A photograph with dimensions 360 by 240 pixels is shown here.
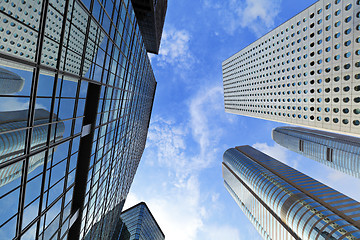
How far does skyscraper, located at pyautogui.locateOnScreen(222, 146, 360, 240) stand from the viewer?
169 ft

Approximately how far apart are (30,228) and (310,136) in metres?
168

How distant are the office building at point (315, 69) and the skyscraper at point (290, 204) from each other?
38.4 meters

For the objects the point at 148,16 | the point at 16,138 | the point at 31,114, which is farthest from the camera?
the point at 148,16

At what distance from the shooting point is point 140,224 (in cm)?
5866

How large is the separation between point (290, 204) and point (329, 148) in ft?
272

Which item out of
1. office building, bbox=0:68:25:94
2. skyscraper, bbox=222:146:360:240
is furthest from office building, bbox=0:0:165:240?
skyscraper, bbox=222:146:360:240

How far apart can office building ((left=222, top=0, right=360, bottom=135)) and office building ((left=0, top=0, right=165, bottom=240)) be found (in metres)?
38.6

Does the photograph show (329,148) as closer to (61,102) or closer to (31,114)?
(61,102)

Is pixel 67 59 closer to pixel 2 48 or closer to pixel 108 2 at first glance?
pixel 2 48

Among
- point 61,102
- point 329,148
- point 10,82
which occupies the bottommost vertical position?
point 329,148

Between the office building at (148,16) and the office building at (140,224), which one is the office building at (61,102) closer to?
the office building at (148,16)

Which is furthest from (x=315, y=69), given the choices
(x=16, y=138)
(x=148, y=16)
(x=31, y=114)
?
(x=16, y=138)

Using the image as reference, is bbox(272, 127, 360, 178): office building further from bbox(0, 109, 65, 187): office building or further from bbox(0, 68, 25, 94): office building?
bbox(0, 68, 25, 94): office building

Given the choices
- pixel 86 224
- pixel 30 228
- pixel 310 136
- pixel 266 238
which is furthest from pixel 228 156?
pixel 30 228
